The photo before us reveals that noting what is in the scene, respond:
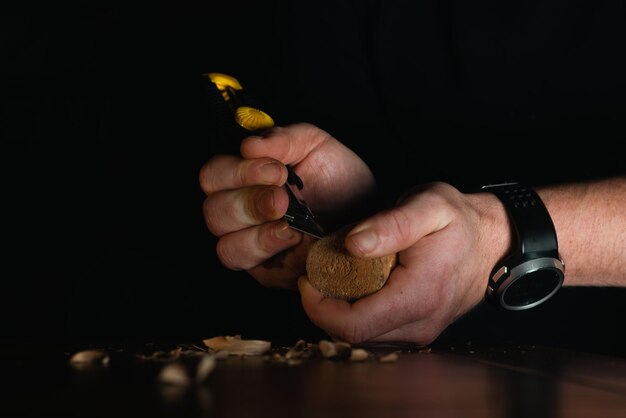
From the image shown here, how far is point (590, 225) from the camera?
864mm

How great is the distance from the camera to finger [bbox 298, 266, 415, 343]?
2.25 feet

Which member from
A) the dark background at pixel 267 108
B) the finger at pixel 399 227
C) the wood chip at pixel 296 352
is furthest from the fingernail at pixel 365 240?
the dark background at pixel 267 108

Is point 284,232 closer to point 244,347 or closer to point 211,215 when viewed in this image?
point 211,215

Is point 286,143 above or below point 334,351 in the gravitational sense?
above

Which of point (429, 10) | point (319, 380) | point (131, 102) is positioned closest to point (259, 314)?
point (131, 102)

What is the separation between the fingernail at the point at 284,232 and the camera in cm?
84

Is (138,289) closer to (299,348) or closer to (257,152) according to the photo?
(257,152)

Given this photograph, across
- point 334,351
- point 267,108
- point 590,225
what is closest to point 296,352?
point 334,351

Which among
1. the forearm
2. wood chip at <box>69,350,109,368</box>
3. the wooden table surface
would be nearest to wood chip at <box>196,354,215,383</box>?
the wooden table surface

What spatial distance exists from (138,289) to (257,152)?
20.8 inches

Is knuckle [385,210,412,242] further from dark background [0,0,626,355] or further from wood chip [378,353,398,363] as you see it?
dark background [0,0,626,355]

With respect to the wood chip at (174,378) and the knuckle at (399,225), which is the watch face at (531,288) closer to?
the knuckle at (399,225)

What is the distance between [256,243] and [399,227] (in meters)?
0.25

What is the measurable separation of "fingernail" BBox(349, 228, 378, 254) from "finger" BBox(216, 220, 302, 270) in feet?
0.65
